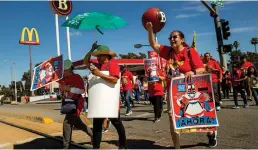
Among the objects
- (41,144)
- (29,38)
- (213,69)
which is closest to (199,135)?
(41,144)

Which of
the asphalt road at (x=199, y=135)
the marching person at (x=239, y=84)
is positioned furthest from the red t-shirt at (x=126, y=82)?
the marching person at (x=239, y=84)

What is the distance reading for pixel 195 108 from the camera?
4379mm

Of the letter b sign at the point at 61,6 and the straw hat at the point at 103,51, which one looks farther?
the letter b sign at the point at 61,6

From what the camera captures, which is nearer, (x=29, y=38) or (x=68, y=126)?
(x=68, y=126)

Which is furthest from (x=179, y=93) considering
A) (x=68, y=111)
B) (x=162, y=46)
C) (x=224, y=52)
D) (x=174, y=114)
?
(x=224, y=52)

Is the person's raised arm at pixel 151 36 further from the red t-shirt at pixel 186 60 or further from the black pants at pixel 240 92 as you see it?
the black pants at pixel 240 92

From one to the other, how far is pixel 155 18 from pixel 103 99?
146cm

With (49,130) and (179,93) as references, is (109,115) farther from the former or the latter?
(49,130)

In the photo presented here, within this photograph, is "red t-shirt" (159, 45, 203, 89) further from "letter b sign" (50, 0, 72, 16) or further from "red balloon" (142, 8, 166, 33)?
"letter b sign" (50, 0, 72, 16)

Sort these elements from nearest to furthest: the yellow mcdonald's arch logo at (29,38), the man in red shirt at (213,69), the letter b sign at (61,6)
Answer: the man in red shirt at (213,69) → the letter b sign at (61,6) → the yellow mcdonald's arch logo at (29,38)

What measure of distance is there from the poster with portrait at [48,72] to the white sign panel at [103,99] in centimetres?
95

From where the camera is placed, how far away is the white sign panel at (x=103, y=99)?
4551mm

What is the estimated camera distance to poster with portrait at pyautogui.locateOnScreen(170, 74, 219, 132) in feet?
14.3

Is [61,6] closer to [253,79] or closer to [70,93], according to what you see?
[253,79]
